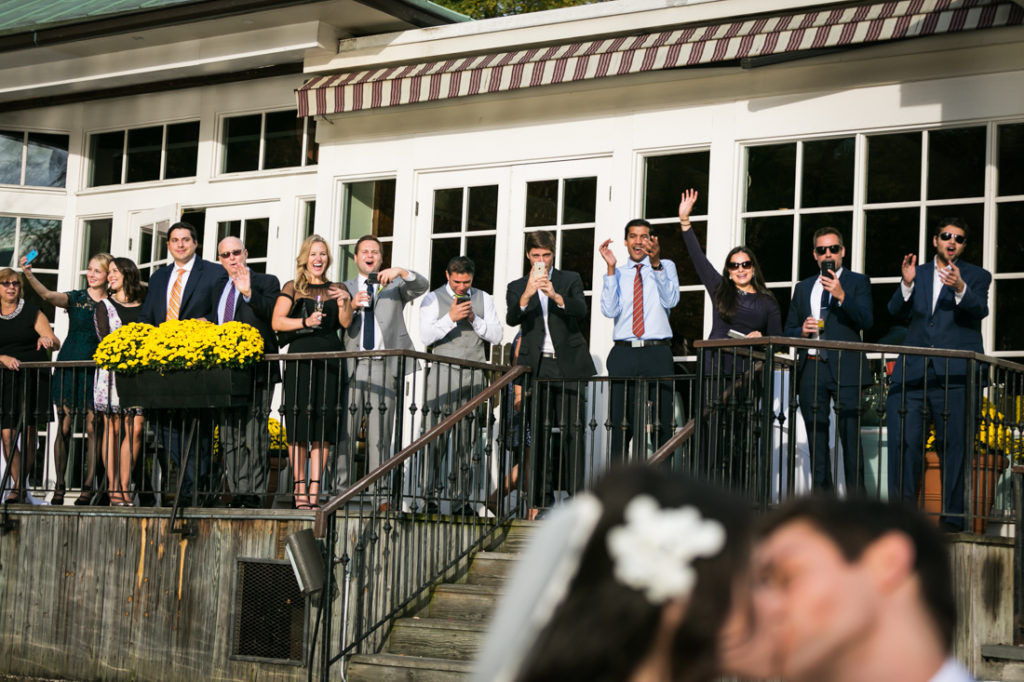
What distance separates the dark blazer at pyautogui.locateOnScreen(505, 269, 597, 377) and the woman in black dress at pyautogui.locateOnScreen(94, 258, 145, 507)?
9.16 ft

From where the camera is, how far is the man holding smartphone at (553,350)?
9.70 m

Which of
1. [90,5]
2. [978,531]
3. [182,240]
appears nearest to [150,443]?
[182,240]

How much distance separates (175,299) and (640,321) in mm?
3363

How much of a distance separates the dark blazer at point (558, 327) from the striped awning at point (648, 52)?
5.54 ft

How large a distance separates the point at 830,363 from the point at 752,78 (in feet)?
9.54

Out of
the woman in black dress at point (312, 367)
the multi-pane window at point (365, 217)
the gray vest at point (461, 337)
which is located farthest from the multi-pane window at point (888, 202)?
the multi-pane window at point (365, 217)

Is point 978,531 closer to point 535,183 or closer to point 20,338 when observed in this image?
point 535,183

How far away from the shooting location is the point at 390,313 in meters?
10.1

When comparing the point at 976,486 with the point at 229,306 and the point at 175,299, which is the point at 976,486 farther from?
the point at 175,299

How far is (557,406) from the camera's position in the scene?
989 cm

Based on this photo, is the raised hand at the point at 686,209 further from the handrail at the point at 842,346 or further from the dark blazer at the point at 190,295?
the dark blazer at the point at 190,295

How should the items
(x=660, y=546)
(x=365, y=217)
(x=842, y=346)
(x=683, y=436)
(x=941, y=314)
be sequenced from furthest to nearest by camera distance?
1. (x=365, y=217)
2. (x=941, y=314)
3. (x=683, y=436)
4. (x=842, y=346)
5. (x=660, y=546)

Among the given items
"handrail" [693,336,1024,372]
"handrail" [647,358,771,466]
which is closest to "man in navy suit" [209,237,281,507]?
"handrail" [647,358,771,466]

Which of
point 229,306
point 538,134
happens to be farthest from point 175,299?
point 538,134
